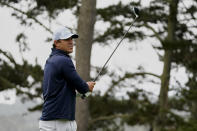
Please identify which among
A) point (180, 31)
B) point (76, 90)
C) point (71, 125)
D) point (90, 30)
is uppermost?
point (180, 31)

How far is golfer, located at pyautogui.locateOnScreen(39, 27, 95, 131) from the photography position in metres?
5.04

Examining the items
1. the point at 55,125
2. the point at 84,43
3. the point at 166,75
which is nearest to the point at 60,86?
the point at 55,125

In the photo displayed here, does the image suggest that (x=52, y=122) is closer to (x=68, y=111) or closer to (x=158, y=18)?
Answer: (x=68, y=111)

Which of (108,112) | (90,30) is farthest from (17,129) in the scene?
(90,30)

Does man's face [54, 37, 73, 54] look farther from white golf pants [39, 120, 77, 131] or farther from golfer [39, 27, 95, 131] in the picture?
white golf pants [39, 120, 77, 131]

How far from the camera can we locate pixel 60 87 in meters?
5.05

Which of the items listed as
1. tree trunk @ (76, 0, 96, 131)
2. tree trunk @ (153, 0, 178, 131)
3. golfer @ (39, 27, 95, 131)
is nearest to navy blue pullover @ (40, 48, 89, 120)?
golfer @ (39, 27, 95, 131)

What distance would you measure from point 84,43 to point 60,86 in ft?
16.5

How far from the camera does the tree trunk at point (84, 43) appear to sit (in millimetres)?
10016

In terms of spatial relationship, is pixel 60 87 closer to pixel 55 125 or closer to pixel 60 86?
pixel 60 86

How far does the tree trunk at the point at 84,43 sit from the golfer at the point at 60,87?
4.74m

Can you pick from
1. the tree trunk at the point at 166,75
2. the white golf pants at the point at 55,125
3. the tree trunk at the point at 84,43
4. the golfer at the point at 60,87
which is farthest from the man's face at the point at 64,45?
the tree trunk at the point at 166,75

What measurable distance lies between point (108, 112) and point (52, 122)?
15.0 metres

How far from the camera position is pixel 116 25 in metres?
16.1
